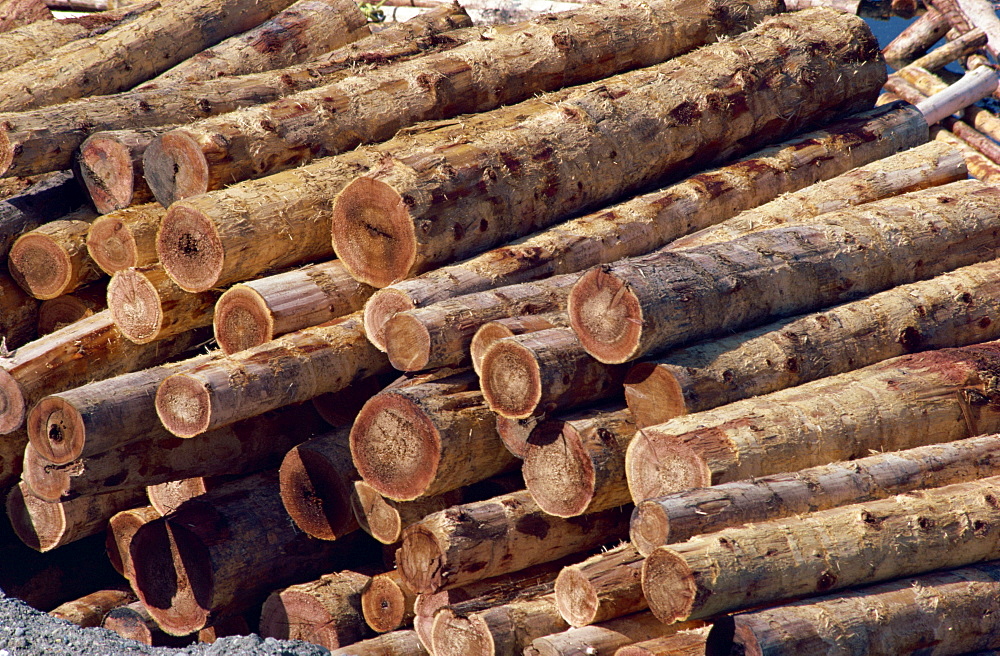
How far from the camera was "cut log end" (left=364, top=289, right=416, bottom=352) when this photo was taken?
621 cm

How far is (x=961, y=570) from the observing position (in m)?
5.32

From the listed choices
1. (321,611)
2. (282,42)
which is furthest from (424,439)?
(282,42)

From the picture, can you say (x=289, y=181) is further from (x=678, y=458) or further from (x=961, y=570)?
(x=961, y=570)

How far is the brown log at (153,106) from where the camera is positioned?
7.42 m

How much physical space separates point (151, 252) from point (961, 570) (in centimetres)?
566

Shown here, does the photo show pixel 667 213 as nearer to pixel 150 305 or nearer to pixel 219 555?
pixel 150 305

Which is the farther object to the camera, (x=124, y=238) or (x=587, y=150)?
(x=587, y=150)

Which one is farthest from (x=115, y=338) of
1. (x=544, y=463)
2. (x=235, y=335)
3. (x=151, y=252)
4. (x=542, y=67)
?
(x=542, y=67)

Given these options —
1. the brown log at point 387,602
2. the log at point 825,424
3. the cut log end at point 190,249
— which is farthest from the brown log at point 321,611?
the log at point 825,424

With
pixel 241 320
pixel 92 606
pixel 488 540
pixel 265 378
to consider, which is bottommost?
pixel 92 606

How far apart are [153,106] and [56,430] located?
309cm

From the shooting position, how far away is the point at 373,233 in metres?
6.62

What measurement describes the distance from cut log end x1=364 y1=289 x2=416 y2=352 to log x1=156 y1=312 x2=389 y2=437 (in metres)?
0.22

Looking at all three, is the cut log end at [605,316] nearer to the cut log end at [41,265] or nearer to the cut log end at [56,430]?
the cut log end at [56,430]
